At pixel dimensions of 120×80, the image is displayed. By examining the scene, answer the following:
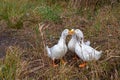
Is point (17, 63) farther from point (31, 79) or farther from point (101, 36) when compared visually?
point (101, 36)

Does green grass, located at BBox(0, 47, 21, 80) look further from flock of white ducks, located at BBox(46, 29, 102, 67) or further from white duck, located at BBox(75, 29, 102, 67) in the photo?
white duck, located at BBox(75, 29, 102, 67)

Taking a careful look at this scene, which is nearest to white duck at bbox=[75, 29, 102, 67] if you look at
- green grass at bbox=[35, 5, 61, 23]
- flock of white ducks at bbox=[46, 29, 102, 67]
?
flock of white ducks at bbox=[46, 29, 102, 67]

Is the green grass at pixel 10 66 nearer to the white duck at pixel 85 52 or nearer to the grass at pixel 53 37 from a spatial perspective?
the grass at pixel 53 37

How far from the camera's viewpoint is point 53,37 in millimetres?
5398

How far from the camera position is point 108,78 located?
4203mm

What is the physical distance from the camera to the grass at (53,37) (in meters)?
4.13

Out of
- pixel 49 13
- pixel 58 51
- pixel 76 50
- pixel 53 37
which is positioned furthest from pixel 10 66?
pixel 49 13

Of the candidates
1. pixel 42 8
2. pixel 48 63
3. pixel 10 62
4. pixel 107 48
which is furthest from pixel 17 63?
pixel 42 8

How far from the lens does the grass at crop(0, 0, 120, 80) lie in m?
4.13

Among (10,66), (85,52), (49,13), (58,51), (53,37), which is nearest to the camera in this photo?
(10,66)

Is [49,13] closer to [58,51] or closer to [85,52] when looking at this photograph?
[58,51]

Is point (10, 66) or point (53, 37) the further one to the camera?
point (53, 37)

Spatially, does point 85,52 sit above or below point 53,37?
below

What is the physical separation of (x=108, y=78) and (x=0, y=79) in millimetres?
1246
